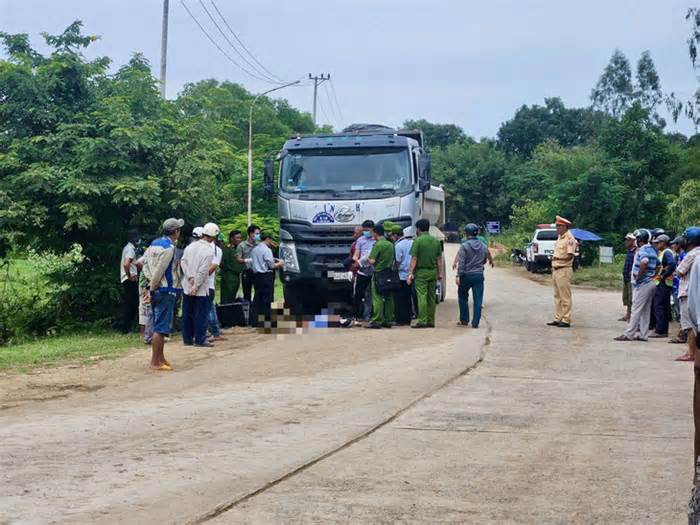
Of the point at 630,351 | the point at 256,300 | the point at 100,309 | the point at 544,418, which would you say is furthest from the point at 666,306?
the point at 100,309

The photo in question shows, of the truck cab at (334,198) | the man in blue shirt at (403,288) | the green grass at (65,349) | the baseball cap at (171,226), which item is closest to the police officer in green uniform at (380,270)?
the man in blue shirt at (403,288)

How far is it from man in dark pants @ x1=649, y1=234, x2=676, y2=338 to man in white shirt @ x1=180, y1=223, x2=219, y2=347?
7398mm

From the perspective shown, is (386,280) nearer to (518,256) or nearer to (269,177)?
(269,177)

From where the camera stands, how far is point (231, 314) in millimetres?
18484

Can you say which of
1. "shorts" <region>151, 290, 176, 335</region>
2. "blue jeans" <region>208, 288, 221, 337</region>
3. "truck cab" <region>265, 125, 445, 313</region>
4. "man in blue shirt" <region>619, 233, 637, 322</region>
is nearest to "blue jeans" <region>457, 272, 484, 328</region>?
"truck cab" <region>265, 125, 445, 313</region>

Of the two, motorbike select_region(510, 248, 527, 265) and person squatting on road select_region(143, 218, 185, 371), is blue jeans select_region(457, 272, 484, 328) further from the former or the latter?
motorbike select_region(510, 248, 527, 265)

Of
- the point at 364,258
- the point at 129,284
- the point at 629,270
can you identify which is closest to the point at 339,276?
the point at 364,258

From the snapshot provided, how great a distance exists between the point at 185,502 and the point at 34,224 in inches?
477

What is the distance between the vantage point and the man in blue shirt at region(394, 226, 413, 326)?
18281 mm

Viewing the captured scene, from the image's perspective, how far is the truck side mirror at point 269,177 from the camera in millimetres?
19906

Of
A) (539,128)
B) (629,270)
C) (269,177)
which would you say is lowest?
(629,270)

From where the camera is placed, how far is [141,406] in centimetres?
1033

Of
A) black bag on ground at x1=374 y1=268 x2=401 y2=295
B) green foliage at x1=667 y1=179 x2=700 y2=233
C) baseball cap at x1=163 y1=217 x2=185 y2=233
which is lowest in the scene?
black bag on ground at x1=374 y1=268 x2=401 y2=295

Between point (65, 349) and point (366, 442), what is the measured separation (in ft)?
28.0
